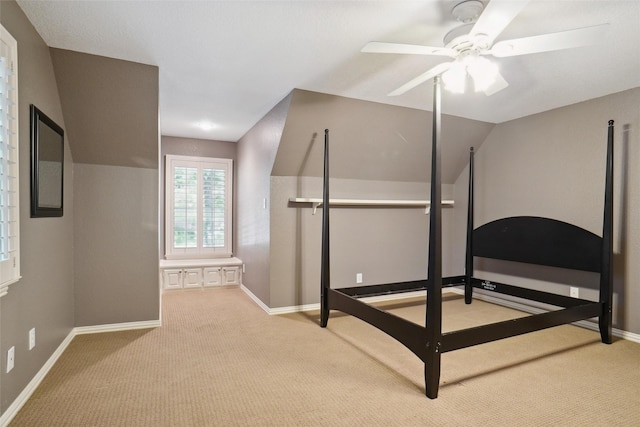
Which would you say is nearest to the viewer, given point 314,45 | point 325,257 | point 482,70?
point 482,70

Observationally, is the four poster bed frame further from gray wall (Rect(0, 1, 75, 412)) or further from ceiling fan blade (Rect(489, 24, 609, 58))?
gray wall (Rect(0, 1, 75, 412))

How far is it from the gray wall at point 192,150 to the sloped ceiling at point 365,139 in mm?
2223

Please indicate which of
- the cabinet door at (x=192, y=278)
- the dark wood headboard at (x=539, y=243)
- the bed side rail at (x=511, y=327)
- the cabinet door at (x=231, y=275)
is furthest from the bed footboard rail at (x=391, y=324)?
the cabinet door at (x=192, y=278)

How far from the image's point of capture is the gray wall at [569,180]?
133 inches

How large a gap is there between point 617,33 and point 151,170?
3.84m

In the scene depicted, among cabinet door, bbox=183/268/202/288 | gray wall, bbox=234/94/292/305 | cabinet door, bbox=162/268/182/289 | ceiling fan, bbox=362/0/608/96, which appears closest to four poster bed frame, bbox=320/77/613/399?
ceiling fan, bbox=362/0/608/96

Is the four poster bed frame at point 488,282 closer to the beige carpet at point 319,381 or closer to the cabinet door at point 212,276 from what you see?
the beige carpet at point 319,381

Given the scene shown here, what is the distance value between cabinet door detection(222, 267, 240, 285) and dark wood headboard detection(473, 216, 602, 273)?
3.42 m

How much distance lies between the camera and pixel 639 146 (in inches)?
130

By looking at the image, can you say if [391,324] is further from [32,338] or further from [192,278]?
[192,278]

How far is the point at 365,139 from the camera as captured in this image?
13.7 ft

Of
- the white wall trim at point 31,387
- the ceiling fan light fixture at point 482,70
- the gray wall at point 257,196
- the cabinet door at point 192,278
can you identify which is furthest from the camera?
the cabinet door at point 192,278

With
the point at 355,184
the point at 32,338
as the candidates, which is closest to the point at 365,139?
the point at 355,184

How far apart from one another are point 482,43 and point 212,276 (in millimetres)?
4630
